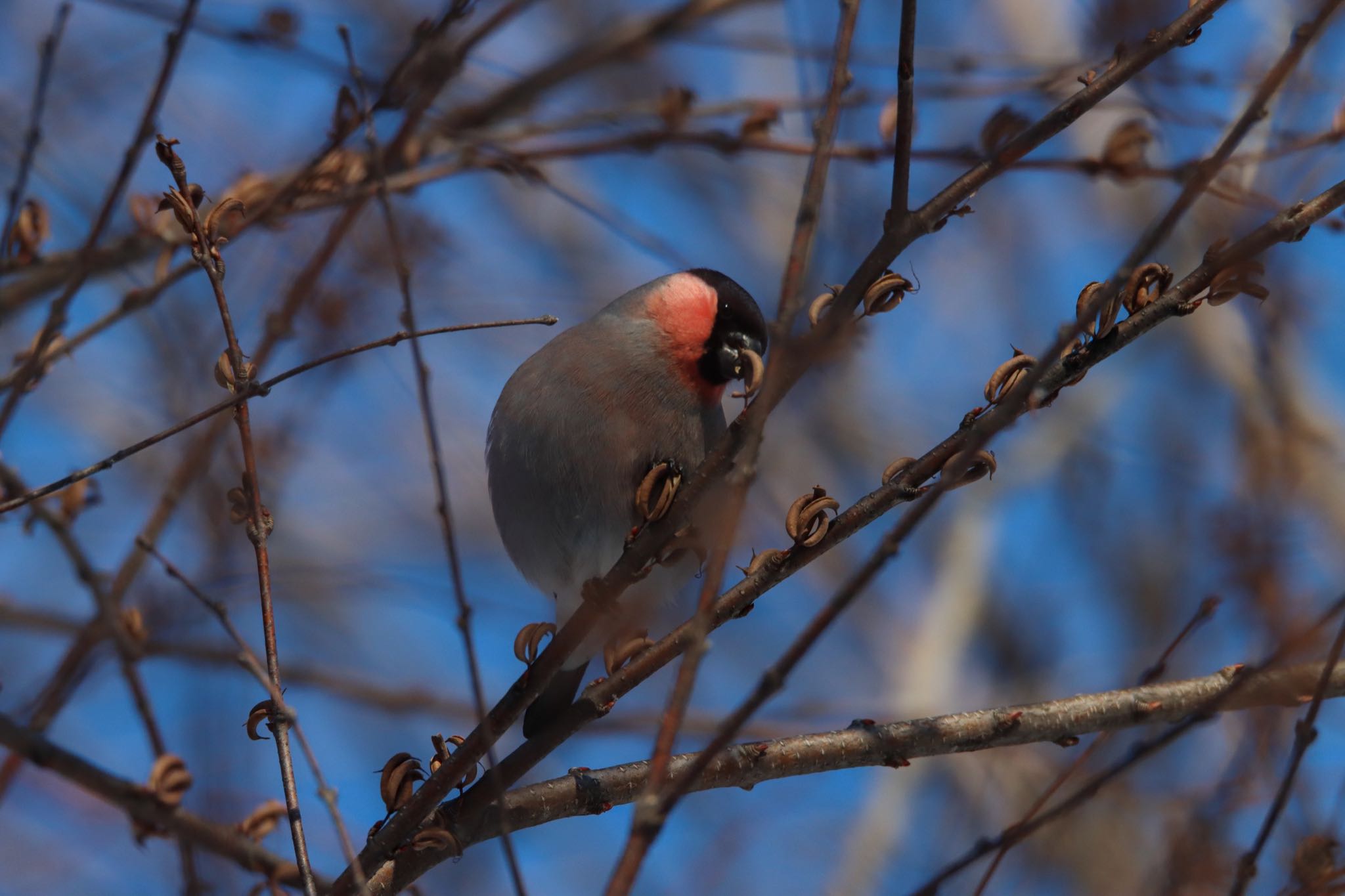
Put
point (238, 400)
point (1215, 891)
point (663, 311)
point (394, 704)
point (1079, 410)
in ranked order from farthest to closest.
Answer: point (1079, 410) < point (394, 704) < point (663, 311) < point (1215, 891) < point (238, 400)

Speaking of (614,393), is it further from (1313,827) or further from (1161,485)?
(1161,485)

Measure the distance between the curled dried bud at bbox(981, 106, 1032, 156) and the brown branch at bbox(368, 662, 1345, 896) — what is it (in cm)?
119

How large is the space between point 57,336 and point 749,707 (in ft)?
6.34

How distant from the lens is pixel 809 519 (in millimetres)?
2020

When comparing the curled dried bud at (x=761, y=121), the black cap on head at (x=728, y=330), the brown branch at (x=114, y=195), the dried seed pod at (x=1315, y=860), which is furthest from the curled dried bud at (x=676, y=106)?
the dried seed pod at (x=1315, y=860)

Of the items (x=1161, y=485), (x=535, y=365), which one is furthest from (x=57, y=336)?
(x=1161, y=485)

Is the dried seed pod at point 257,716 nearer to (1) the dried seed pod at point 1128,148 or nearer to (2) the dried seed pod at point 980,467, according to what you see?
(2) the dried seed pod at point 980,467

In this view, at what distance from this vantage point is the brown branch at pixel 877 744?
2.33 metres

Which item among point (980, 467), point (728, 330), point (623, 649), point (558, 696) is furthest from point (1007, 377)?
point (558, 696)

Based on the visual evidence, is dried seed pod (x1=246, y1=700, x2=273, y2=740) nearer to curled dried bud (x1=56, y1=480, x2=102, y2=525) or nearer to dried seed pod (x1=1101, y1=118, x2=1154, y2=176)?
curled dried bud (x1=56, y1=480, x2=102, y2=525)

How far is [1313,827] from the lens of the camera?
2.18 metres

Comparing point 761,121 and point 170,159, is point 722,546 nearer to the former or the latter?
Result: point 170,159

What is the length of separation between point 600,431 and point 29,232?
1.44 m

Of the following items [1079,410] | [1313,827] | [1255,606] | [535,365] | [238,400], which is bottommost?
[1313,827]
